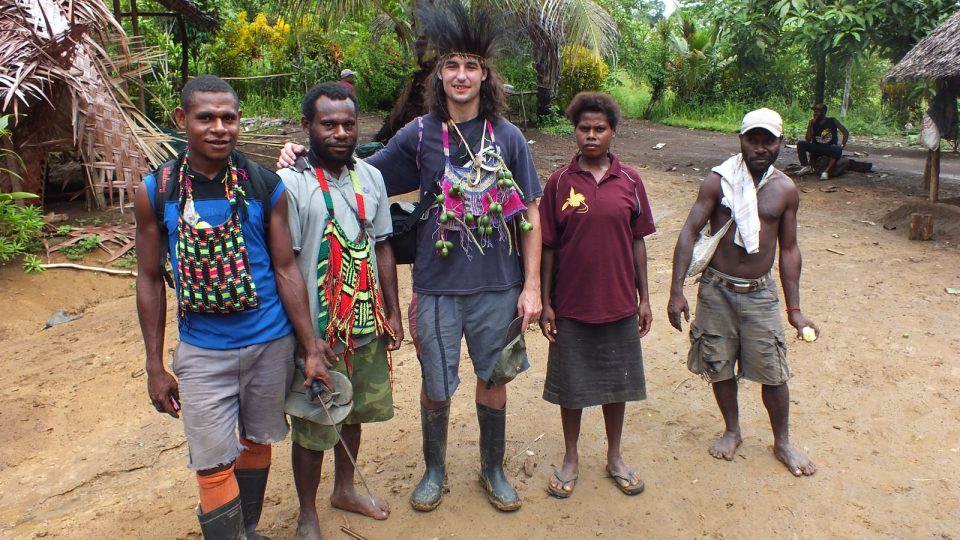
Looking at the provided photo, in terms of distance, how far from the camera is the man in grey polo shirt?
2469mm

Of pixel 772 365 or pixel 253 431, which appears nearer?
pixel 253 431

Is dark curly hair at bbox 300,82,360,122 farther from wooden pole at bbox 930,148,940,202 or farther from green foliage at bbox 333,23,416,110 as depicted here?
green foliage at bbox 333,23,416,110

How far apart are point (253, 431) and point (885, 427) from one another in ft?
10.1

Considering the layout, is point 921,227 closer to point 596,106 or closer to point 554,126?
point 596,106

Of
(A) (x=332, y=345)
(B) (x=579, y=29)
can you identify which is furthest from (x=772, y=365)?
(B) (x=579, y=29)

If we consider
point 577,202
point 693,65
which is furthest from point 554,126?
point 577,202

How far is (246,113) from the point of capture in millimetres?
14062

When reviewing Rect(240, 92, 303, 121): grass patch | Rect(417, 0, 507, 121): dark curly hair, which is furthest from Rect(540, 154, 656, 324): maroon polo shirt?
Rect(240, 92, 303, 121): grass patch

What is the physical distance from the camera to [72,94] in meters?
6.24

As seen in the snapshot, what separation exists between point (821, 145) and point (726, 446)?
874cm

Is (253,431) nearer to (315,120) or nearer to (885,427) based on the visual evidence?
(315,120)

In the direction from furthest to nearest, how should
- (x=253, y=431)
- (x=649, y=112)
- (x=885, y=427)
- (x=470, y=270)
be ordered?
(x=649, y=112) < (x=885, y=427) < (x=470, y=270) < (x=253, y=431)

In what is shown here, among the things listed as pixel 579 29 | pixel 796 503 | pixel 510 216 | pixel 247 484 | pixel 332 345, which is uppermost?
pixel 579 29

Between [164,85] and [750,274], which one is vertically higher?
[164,85]
